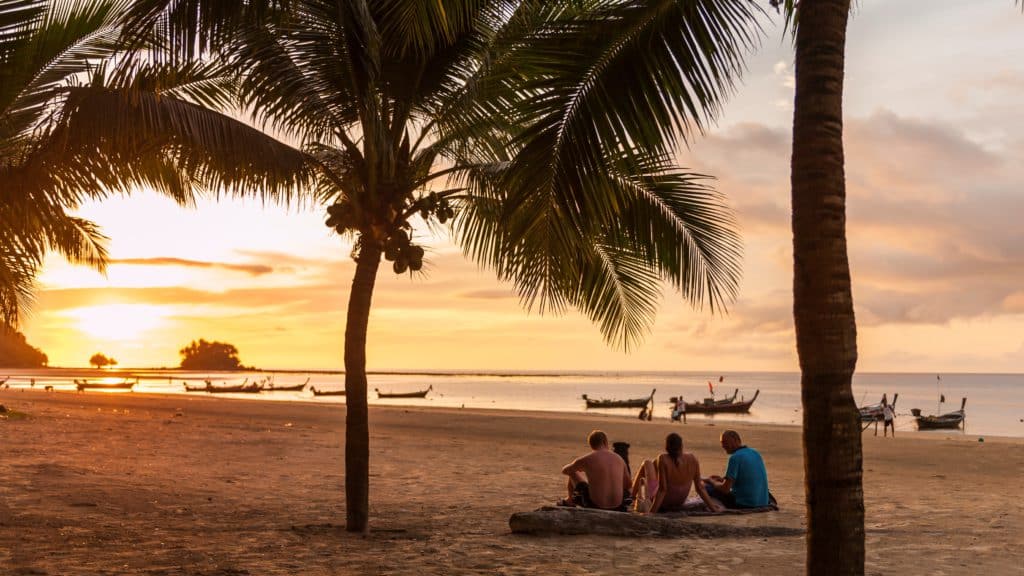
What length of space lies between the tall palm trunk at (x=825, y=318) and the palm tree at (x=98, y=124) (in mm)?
4308

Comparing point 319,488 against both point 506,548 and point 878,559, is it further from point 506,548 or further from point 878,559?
point 878,559

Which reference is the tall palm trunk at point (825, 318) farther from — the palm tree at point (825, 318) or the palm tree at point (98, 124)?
the palm tree at point (98, 124)

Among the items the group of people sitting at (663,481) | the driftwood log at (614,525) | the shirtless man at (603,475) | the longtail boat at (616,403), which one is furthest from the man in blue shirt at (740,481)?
the longtail boat at (616,403)

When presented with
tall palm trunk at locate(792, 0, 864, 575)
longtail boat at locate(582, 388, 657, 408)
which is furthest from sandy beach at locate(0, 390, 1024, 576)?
longtail boat at locate(582, 388, 657, 408)

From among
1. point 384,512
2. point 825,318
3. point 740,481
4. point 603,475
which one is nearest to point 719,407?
point 740,481

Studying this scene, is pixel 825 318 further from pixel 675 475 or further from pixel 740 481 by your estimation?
pixel 740 481

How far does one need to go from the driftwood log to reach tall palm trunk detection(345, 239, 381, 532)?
1.59 meters

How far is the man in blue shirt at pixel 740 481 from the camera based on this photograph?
10.2 meters

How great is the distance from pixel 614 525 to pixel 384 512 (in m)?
3.28

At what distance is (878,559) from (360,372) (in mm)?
5048

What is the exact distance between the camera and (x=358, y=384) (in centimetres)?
A: 899

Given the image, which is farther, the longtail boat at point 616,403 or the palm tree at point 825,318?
the longtail boat at point 616,403

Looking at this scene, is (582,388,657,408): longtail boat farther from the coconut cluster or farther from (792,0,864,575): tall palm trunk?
(792,0,864,575): tall palm trunk

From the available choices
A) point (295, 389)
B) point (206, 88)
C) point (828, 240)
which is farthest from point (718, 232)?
point (295, 389)
